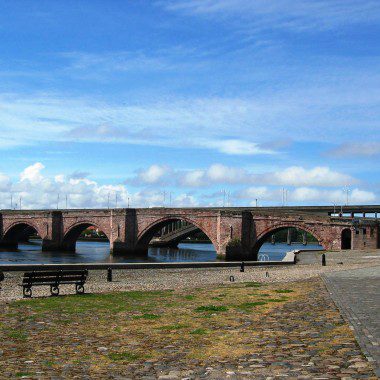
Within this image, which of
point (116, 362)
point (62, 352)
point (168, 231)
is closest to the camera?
point (116, 362)

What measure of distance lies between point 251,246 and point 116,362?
58.5 metres

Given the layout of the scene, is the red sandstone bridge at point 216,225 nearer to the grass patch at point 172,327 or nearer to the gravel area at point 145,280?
the gravel area at point 145,280

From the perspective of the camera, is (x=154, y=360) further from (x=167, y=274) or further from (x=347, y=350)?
(x=167, y=274)

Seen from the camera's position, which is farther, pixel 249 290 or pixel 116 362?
pixel 249 290

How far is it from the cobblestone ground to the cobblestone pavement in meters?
0.22

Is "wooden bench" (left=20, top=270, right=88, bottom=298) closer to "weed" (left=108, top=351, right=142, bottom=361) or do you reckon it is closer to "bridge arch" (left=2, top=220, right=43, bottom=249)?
"weed" (left=108, top=351, right=142, bottom=361)

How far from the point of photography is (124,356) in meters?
9.26

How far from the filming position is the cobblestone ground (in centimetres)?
820

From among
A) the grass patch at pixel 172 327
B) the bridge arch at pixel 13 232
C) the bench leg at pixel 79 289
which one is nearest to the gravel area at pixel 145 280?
the bench leg at pixel 79 289

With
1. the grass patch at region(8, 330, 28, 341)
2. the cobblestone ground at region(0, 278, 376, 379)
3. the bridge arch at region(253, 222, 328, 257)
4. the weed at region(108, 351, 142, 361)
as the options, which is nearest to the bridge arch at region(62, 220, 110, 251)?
the bridge arch at region(253, 222, 328, 257)

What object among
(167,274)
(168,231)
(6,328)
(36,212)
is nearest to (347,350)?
(6,328)

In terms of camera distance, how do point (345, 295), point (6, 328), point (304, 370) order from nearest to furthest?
1. point (304, 370)
2. point (6, 328)
3. point (345, 295)

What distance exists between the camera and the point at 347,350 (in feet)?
29.4

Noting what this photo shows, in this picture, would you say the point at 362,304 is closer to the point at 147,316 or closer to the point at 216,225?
the point at 147,316
